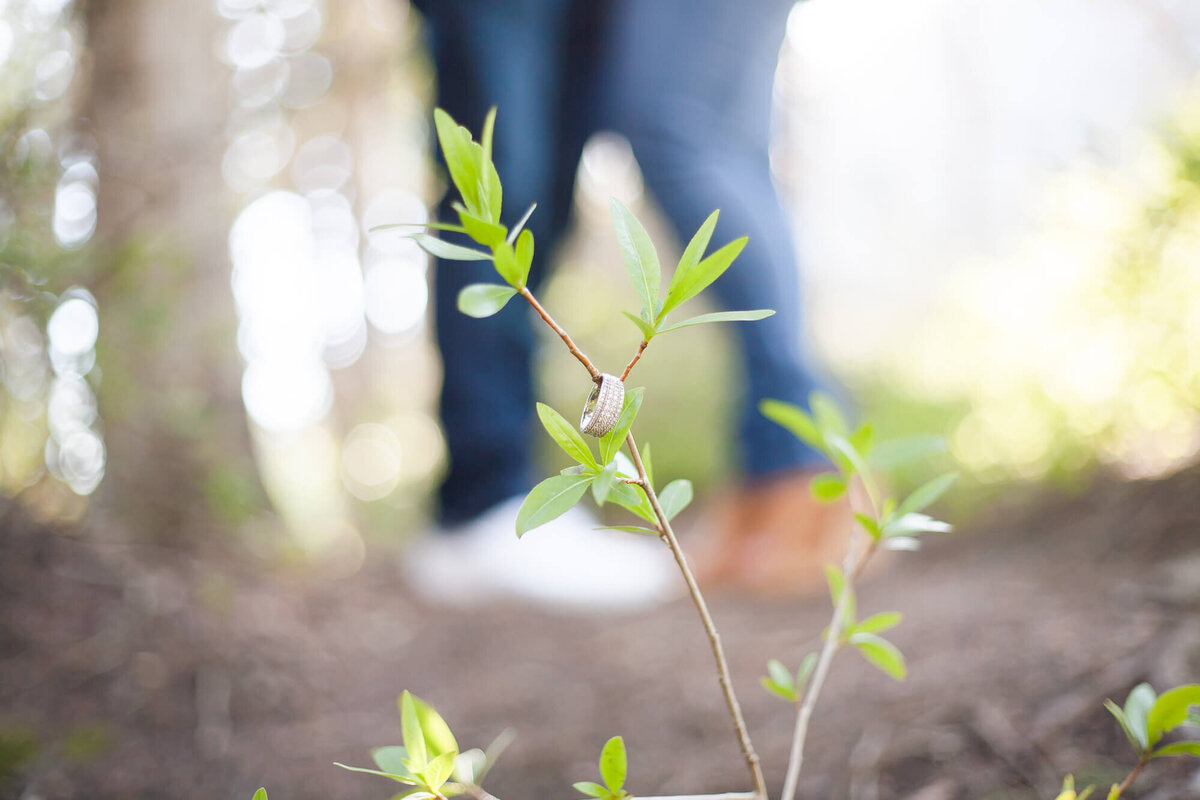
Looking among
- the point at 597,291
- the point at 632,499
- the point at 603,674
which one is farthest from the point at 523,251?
the point at 597,291

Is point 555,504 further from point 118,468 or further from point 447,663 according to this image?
point 118,468

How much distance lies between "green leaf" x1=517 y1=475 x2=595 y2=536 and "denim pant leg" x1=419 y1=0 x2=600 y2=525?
1.38m

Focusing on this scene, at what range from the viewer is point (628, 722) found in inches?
35.2

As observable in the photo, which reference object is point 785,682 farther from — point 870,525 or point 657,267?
point 657,267

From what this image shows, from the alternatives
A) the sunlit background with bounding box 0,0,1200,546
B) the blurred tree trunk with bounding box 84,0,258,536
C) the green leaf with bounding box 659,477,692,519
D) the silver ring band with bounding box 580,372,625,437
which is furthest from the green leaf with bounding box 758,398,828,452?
the blurred tree trunk with bounding box 84,0,258,536

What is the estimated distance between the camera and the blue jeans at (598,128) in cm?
142

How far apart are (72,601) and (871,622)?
1097 millimetres

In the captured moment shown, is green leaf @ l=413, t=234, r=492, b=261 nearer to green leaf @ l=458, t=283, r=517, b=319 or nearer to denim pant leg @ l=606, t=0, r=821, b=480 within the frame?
green leaf @ l=458, t=283, r=517, b=319

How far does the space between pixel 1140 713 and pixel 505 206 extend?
1484 mm

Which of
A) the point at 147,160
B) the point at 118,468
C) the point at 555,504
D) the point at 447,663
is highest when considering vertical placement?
the point at 555,504

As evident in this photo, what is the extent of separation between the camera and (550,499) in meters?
0.32

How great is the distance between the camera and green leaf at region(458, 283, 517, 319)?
31cm

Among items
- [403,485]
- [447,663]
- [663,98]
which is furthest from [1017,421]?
[403,485]

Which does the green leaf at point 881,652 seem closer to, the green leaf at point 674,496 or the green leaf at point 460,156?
the green leaf at point 674,496
